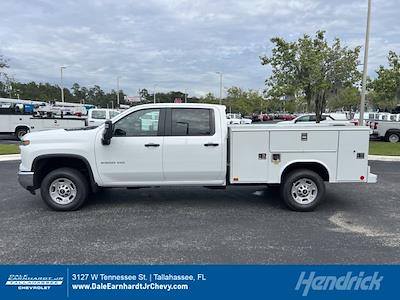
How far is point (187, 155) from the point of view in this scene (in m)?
6.09

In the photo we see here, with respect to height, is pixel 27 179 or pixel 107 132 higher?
pixel 107 132

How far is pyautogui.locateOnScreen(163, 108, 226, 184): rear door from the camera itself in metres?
6.08

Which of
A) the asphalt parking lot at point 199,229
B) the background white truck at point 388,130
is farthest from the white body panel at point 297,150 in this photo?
the background white truck at point 388,130

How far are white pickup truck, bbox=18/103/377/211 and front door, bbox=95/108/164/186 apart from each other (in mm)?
17

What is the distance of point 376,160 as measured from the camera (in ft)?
41.9

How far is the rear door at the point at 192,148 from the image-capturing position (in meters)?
6.08

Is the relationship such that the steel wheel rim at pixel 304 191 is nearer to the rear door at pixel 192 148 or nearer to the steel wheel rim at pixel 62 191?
the rear door at pixel 192 148

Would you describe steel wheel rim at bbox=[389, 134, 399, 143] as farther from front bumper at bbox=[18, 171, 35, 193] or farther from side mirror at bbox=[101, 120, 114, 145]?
front bumper at bbox=[18, 171, 35, 193]

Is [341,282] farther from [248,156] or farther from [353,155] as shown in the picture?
[353,155]

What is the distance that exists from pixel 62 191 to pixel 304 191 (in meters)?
4.17

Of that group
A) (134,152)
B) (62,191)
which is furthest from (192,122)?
(62,191)

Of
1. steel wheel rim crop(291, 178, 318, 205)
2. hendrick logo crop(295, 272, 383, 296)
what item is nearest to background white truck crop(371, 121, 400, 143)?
steel wheel rim crop(291, 178, 318, 205)

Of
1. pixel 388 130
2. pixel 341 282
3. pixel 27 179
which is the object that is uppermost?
pixel 388 130

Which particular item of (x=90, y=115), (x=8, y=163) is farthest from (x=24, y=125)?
(x=8, y=163)
